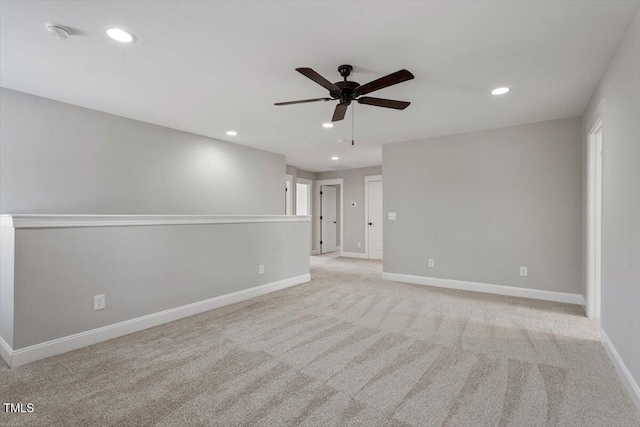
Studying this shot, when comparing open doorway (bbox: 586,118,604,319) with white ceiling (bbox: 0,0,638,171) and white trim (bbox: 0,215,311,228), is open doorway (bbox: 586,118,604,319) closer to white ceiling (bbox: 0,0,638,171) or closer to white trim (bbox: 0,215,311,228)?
white ceiling (bbox: 0,0,638,171)

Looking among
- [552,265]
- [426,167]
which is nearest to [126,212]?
[426,167]

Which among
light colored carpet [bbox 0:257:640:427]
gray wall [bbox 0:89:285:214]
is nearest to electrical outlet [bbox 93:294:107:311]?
light colored carpet [bbox 0:257:640:427]

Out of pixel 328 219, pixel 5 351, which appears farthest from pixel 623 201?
pixel 328 219

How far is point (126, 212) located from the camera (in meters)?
4.02

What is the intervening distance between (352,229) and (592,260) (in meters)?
5.40

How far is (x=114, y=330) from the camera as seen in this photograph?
286 centimetres

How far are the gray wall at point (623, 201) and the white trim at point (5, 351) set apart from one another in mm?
4362

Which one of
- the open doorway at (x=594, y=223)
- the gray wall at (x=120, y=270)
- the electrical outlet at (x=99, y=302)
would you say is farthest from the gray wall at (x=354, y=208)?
the electrical outlet at (x=99, y=302)

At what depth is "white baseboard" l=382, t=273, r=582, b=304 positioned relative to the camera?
13.3 feet

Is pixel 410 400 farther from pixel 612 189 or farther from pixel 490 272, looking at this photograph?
pixel 490 272

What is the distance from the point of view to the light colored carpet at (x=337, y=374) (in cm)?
176

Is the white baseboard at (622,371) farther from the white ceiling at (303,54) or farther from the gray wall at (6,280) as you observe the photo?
the gray wall at (6,280)

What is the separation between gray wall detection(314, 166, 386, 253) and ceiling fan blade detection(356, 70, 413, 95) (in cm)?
566

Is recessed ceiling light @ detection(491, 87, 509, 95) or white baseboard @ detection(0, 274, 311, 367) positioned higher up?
recessed ceiling light @ detection(491, 87, 509, 95)
